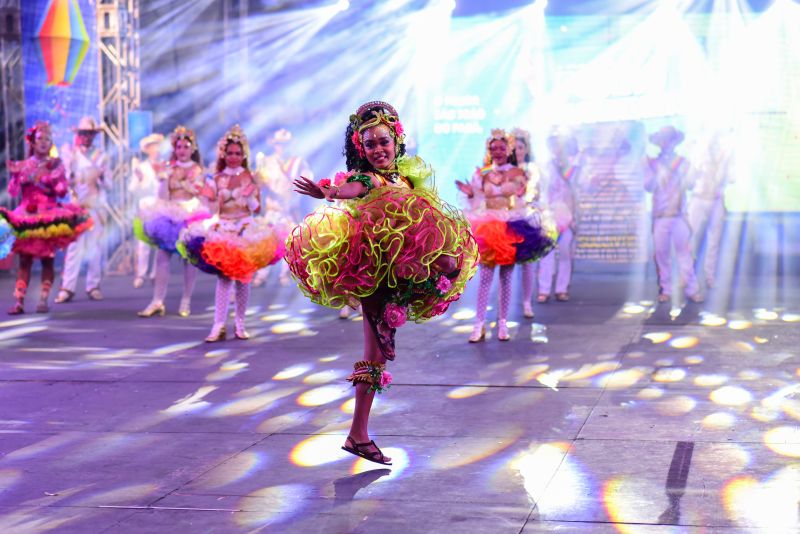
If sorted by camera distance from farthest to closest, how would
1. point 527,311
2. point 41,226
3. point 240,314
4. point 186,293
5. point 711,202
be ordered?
point 711,202
point 186,293
point 41,226
point 527,311
point 240,314

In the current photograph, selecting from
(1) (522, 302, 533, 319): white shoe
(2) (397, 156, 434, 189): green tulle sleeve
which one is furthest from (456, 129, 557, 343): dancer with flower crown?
Answer: (2) (397, 156, 434, 189): green tulle sleeve

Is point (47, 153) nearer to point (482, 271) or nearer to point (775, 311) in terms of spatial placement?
point (482, 271)

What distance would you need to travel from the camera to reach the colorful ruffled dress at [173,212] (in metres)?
11.1

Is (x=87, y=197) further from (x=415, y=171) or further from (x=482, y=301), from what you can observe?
(x=415, y=171)

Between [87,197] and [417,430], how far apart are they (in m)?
8.60

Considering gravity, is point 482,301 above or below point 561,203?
below

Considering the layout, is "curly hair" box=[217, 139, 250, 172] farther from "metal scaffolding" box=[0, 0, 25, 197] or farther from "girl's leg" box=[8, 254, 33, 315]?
"metal scaffolding" box=[0, 0, 25, 197]

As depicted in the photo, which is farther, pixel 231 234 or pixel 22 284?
pixel 22 284

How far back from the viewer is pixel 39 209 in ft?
37.6

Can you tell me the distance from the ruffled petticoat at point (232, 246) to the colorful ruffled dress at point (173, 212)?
159 cm

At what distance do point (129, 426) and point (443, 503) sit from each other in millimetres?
2400

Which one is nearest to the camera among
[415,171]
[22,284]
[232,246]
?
[415,171]

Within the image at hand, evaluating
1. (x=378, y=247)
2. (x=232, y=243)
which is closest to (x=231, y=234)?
(x=232, y=243)

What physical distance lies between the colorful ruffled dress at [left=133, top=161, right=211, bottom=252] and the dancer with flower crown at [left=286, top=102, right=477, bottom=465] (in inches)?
225
